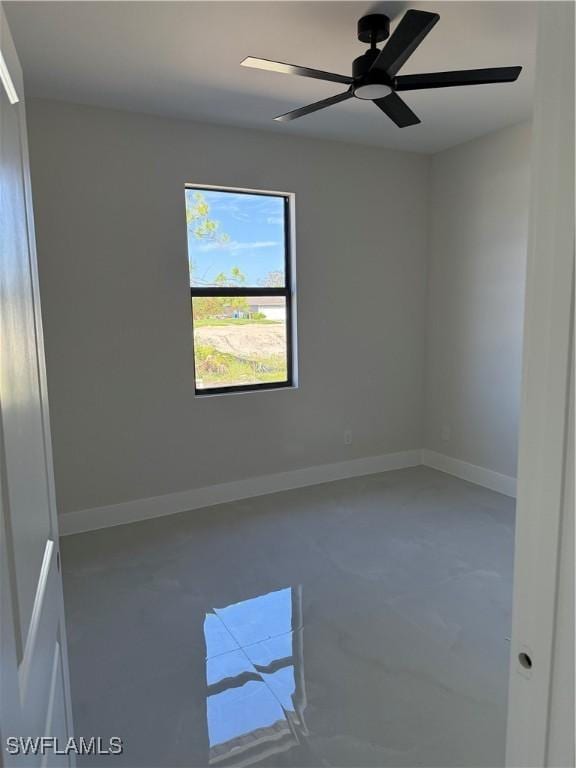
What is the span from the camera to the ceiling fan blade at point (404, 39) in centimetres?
170

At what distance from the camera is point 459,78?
2090mm

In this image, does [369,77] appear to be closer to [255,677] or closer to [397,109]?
[397,109]

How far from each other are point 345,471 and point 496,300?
1915mm

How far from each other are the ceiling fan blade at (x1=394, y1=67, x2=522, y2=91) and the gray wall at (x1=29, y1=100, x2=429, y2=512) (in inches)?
69.0

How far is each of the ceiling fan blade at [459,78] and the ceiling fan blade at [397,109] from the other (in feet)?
0.38

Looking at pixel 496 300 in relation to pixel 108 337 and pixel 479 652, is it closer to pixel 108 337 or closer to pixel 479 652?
pixel 479 652

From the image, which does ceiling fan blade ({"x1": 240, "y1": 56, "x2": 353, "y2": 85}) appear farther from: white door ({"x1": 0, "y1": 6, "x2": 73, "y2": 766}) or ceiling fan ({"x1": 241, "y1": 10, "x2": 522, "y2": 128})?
white door ({"x1": 0, "y1": 6, "x2": 73, "y2": 766})

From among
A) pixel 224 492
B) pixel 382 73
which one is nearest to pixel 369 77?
pixel 382 73

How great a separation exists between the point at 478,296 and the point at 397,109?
6.77 feet

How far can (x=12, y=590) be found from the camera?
27.6 inches

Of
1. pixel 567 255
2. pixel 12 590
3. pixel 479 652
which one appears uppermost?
pixel 567 255

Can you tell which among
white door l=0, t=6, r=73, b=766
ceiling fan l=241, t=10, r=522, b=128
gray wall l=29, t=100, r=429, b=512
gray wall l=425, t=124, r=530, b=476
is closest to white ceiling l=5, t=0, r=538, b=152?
ceiling fan l=241, t=10, r=522, b=128

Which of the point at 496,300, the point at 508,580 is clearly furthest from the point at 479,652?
the point at 496,300

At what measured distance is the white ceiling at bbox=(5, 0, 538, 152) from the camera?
82.7 inches
